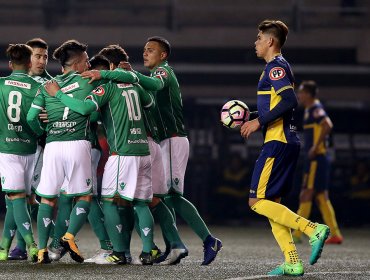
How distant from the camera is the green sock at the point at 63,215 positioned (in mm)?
8539

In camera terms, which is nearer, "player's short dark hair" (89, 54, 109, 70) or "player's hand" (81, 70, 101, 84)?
"player's hand" (81, 70, 101, 84)

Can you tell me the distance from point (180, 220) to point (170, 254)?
28.3 feet

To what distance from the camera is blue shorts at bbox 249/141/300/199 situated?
7.58m

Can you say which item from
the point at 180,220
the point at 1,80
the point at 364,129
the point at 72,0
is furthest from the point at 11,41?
the point at 1,80

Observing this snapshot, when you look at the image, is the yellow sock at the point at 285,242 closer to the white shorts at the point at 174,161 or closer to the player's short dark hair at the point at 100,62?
the white shorts at the point at 174,161

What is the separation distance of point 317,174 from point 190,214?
431cm

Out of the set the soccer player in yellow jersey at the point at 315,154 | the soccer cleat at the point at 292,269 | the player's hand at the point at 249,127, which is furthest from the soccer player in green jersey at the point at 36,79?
the soccer player in yellow jersey at the point at 315,154

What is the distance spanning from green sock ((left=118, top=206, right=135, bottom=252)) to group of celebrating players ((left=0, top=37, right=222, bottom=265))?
0.04 ft

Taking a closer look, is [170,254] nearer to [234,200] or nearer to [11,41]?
[234,200]

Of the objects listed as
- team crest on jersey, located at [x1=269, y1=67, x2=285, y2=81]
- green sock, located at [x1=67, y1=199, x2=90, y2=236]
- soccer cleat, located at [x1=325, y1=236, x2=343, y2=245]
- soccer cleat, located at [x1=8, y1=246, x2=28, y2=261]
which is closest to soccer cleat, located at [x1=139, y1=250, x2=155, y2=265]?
green sock, located at [x1=67, y1=199, x2=90, y2=236]

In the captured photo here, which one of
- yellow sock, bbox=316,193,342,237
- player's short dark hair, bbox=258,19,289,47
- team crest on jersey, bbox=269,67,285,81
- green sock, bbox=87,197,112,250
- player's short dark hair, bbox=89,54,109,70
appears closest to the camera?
team crest on jersey, bbox=269,67,285,81

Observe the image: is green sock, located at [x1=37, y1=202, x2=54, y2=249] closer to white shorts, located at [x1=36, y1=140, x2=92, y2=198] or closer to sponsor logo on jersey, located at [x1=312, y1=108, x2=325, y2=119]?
white shorts, located at [x1=36, y1=140, x2=92, y2=198]

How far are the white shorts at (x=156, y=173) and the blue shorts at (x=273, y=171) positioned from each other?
1.33 m

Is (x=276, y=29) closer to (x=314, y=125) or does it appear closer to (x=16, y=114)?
(x=16, y=114)
